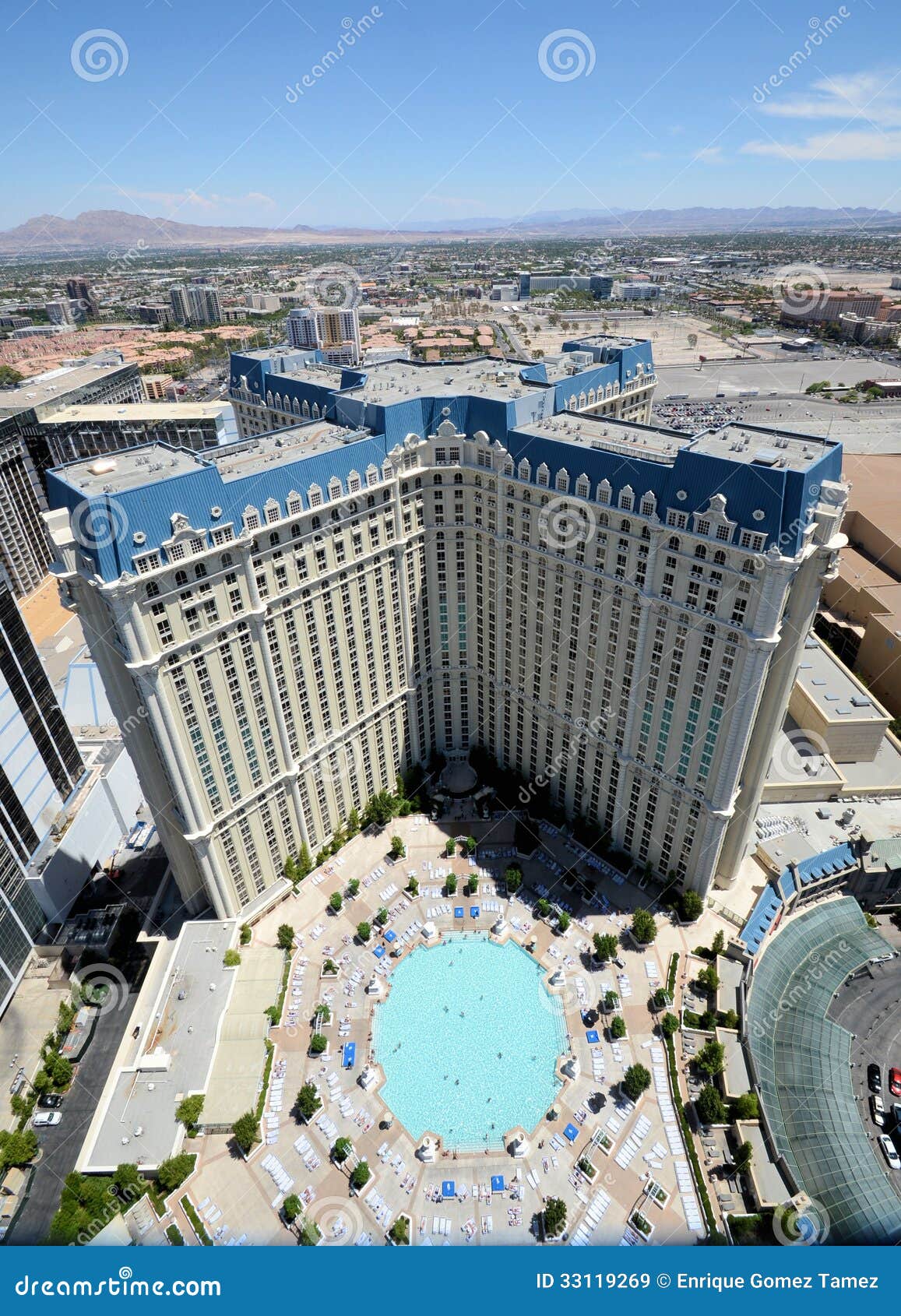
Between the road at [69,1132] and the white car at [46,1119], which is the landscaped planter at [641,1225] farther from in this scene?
the white car at [46,1119]

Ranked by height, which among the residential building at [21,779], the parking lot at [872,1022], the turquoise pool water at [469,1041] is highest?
the residential building at [21,779]

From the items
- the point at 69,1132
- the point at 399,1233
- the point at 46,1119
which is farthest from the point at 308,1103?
the point at 46,1119

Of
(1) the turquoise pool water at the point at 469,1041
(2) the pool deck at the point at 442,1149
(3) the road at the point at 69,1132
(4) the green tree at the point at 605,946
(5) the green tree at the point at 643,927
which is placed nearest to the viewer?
(2) the pool deck at the point at 442,1149

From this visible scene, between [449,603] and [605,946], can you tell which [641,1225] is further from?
[449,603]

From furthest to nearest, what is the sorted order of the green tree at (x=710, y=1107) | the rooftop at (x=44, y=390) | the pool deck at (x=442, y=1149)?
the rooftop at (x=44, y=390) → the green tree at (x=710, y=1107) → the pool deck at (x=442, y=1149)

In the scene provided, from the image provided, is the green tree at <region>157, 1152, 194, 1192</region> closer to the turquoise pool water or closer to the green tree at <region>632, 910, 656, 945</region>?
the turquoise pool water

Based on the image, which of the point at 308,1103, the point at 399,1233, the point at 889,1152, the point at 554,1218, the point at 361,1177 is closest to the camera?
the point at 554,1218

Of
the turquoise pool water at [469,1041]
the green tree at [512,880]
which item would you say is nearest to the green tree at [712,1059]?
the turquoise pool water at [469,1041]

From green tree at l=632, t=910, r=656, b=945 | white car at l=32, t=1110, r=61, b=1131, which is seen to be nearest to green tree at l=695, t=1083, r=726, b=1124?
green tree at l=632, t=910, r=656, b=945
